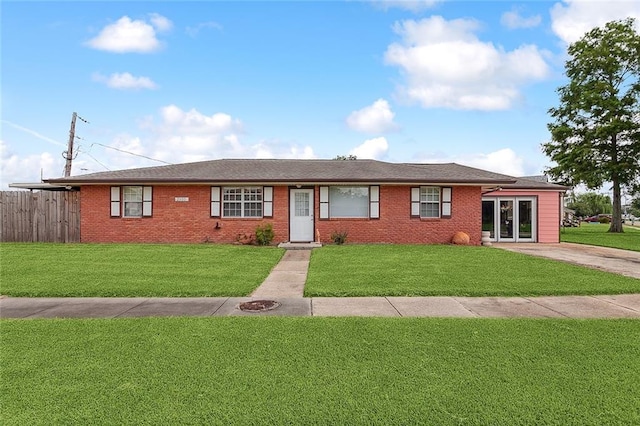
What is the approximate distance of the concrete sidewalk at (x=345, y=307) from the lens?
5.37 metres

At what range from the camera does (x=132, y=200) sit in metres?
15.4

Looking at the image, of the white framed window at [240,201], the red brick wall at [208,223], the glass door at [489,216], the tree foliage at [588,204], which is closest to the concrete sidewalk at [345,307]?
the red brick wall at [208,223]

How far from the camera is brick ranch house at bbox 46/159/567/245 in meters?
15.2

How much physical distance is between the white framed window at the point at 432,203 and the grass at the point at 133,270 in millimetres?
6616

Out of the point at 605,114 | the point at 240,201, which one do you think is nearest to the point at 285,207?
the point at 240,201

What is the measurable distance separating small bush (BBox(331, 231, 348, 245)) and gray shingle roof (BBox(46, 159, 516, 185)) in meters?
2.29

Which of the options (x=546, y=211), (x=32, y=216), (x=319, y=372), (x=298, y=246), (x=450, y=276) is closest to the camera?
(x=319, y=372)

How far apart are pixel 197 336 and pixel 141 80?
686 inches

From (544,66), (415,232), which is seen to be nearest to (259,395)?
(415,232)

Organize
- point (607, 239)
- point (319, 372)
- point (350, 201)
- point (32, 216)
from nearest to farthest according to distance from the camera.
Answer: point (319, 372) → point (32, 216) → point (350, 201) → point (607, 239)

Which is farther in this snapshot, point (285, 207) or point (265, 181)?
point (285, 207)

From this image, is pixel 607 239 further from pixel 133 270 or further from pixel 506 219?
pixel 133 270

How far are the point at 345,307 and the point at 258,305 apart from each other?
4.70ft

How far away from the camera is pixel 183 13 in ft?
38.2
